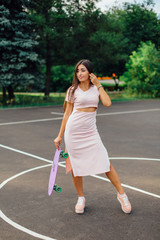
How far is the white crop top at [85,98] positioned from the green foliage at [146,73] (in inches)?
1087

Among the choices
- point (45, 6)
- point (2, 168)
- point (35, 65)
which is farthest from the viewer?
point (45, 6)

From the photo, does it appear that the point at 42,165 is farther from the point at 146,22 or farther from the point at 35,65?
the point at 146,22

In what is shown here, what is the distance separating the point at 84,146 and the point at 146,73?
28318 millimetres

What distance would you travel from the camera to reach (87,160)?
4367 mm

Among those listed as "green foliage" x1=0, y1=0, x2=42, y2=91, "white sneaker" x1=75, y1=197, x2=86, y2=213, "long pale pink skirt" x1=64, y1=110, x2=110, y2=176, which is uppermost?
"green foliage" x1=0, y1=0, x2=42, y2=91

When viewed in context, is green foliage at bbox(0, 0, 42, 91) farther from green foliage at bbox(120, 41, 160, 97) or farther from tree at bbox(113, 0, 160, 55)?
tree at bbox(113, 0, 160, 55)

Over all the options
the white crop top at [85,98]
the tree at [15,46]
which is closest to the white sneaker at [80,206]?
the white crop top at [85,98]

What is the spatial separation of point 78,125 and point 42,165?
3.09 meters

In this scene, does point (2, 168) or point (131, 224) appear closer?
point (131, 224)

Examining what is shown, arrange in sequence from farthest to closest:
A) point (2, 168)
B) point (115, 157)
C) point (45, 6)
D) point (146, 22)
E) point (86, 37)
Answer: point (146, 22) → point (86, 37) → point (45, 6) → point (115, 157) → point (2, 168)

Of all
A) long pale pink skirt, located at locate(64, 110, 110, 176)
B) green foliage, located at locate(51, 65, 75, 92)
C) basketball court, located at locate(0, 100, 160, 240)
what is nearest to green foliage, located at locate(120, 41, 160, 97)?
green foliage, located at locate(51, 65, 75, 92)

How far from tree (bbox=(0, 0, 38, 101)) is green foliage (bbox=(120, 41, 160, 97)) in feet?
41.3

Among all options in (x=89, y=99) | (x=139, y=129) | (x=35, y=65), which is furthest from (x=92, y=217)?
(x=35, y=65)

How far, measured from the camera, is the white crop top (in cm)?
429
